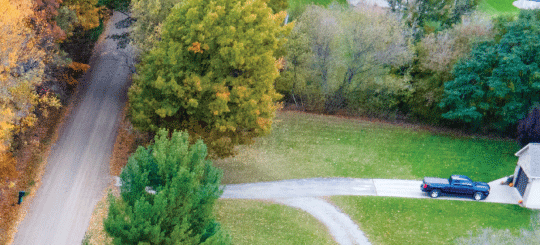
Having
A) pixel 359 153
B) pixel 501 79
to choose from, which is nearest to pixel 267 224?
pixel 359 153

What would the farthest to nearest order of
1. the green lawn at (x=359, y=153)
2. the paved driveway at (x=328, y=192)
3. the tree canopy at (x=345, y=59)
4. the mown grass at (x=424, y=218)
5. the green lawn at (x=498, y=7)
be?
1. the green lawn at (x=498, y=7)
2. the tree canopy at (x=345, y=59)
3. the green lawn at (x=359, y=153)
4. the paved driveway at (x=328, y=192)
5. the mown grass at (x=424, y=218)

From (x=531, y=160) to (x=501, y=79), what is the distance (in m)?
7.58

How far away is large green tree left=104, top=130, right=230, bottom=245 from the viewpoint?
17656 mm

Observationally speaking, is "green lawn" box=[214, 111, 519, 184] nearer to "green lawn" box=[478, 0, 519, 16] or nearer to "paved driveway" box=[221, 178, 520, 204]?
"paved driveway" box=[221, 178, 520, 204]

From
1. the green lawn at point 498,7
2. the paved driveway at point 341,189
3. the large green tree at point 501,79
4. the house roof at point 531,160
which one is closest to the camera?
the house roof at point 531,160

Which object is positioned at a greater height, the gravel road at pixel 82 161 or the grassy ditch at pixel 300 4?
the grassy ditch at pixel 300 4

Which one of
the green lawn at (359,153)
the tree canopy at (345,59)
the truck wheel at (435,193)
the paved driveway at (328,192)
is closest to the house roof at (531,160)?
the paved driveway at (328,192)

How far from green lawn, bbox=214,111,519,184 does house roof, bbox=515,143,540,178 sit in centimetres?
296

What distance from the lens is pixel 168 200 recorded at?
61.1ft

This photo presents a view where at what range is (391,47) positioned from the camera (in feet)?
119

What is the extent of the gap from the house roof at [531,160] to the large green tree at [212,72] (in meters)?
15.0

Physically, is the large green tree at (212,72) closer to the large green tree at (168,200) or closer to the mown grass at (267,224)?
the mown grass at (267,224)

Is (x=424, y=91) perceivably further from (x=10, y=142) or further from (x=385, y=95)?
(x=10, y=142)

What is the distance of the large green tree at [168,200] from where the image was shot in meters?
17.7
